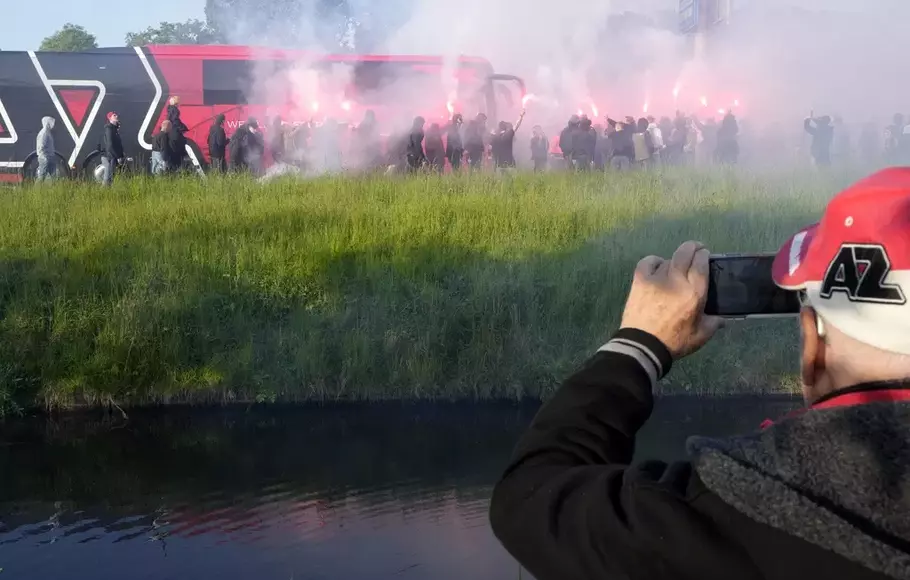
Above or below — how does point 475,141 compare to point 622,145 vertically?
above

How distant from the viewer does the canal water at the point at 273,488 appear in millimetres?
5066

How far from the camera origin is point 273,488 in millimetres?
6242

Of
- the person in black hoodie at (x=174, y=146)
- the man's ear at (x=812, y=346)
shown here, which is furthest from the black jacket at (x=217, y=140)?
the man's ear at (x=812, y=346)

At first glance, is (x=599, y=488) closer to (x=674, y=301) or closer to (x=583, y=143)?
(x=674, y=301)

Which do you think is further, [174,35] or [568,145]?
[174,35]

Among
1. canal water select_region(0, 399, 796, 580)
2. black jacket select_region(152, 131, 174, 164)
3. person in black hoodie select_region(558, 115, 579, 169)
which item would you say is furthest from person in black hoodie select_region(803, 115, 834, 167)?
canal water select_region(0, 399, 796, 580)

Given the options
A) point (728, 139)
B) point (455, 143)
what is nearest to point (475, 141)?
point (455, 143)

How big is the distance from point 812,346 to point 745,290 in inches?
8.0

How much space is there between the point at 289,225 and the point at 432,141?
871 cm

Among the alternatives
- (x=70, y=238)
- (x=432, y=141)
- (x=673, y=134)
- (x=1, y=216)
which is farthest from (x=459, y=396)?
(x=673, y=134)

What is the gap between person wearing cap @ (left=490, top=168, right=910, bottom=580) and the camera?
1.16 metres

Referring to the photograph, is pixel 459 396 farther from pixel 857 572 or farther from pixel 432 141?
pixel 432 141

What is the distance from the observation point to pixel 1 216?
438 inches

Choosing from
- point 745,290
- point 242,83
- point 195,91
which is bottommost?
point 745,290
